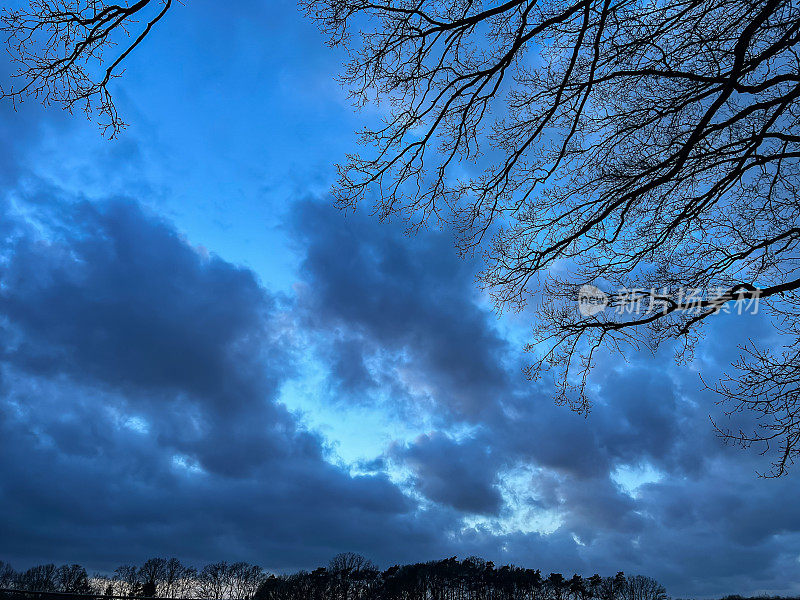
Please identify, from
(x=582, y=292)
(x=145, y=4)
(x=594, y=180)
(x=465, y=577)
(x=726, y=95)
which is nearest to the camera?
(x=145, y=4)

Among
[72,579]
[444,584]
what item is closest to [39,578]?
[72,579]

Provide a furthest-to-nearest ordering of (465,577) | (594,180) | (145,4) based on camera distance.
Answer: (465,577), (594,180), (145,4)

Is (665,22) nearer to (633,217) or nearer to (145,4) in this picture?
(633,217)

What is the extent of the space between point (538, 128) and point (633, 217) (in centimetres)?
169

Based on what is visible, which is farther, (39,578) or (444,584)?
(444,584)

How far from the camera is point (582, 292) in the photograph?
6504 mm

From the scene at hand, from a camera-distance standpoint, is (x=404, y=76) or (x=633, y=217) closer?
(x=404, y=76)

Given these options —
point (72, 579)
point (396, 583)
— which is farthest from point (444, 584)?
point (72, 579)

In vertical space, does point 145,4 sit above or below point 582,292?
above

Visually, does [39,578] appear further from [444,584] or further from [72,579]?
[444,584]

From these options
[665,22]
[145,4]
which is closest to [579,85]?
[665,22]

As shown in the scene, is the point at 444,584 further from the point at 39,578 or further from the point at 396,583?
the point at 39,578

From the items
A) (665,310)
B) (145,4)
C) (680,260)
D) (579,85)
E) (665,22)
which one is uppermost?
(665,22)

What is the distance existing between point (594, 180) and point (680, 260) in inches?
60.8
